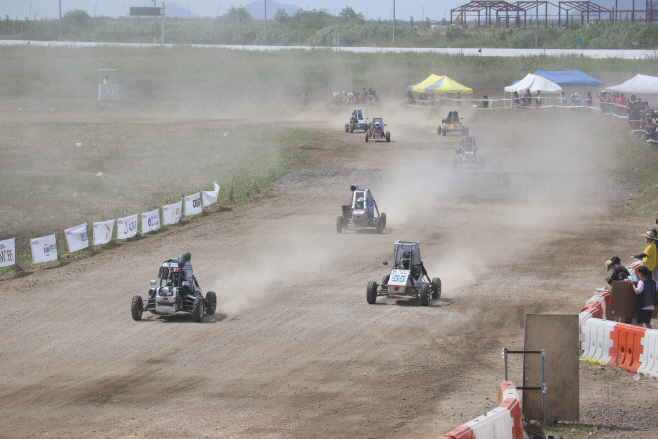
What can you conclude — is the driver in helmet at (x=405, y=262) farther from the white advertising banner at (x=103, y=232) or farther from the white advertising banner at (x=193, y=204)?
the white advertising banner at (x=193, y=204)

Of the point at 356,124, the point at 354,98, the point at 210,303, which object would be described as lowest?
the point at 210,303

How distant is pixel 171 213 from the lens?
1111 inches

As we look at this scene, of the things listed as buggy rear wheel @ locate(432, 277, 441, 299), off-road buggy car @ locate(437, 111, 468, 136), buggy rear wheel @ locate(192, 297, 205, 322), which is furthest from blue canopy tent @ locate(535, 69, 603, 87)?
buggy rear wheel @ locate(192, 297, 205, 322)

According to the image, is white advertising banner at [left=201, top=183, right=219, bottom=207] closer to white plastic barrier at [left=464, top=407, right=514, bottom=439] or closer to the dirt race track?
the dirt race track

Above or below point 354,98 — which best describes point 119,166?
below

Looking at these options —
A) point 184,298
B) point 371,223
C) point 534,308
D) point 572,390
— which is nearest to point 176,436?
point 572,390

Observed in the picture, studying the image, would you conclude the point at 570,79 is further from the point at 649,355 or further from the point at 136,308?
the point at 136,308

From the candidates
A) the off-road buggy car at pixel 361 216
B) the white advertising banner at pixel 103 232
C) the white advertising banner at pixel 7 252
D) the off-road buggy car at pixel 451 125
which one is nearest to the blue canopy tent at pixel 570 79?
the off-road buggy car at pixel 451 125

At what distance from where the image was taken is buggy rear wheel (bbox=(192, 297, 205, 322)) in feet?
51.5

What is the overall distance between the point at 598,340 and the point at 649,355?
0.97 meters

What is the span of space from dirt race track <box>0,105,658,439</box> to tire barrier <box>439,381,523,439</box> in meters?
1.11

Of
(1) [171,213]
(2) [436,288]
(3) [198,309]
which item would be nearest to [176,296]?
(3) [198,309]

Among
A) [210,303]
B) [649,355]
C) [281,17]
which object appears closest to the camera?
[649,355]

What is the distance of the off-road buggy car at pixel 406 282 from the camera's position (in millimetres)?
16594
